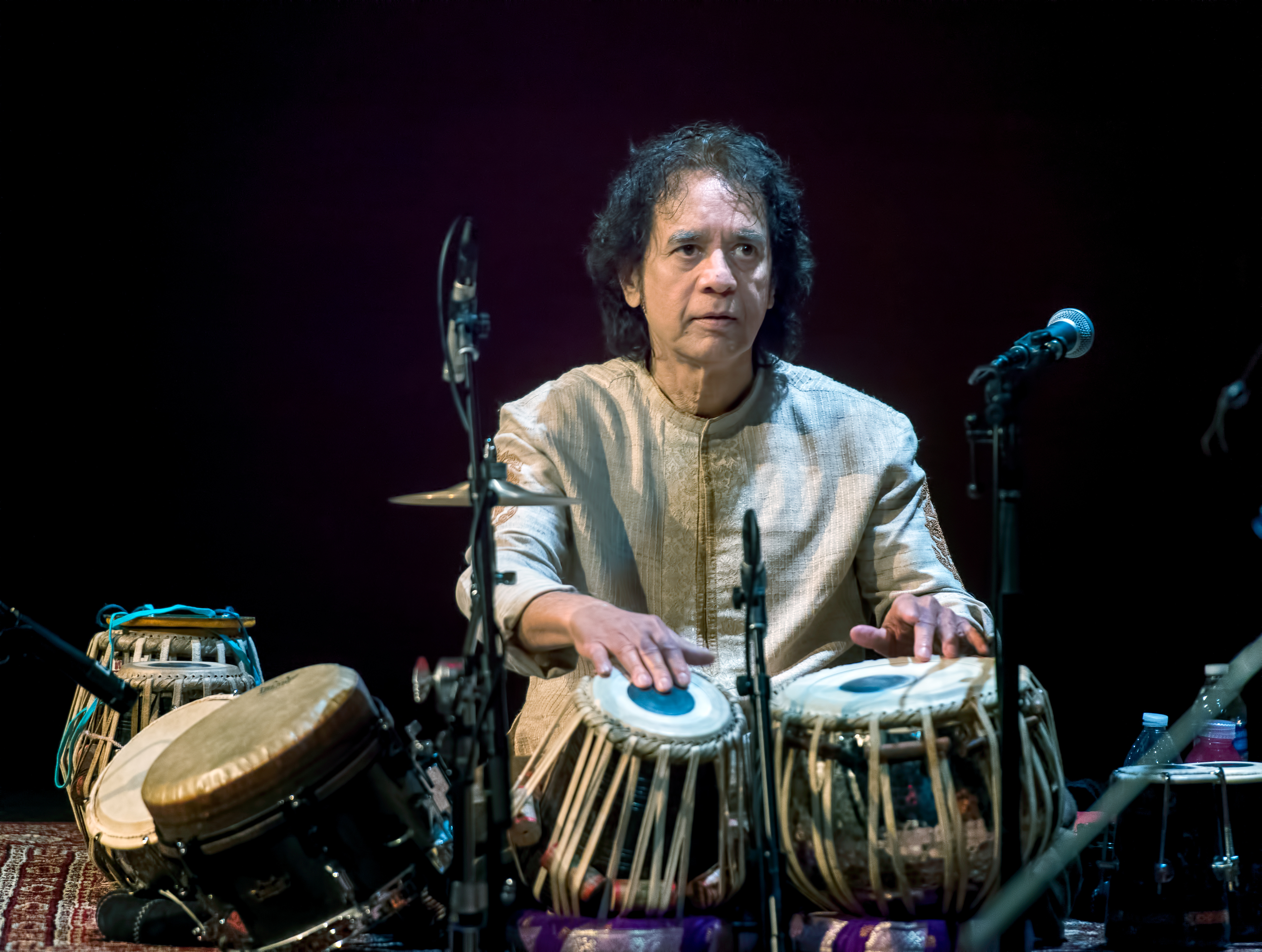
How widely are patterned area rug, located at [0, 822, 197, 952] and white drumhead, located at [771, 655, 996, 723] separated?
5.04ft

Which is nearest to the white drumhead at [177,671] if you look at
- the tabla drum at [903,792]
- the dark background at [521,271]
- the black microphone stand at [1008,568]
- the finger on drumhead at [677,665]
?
the dark background at [521,271]

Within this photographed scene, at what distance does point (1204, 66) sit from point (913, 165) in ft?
3.19

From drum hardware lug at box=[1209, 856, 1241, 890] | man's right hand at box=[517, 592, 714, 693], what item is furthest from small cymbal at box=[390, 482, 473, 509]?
drum hardware lug at box=[1209, 856, 1241, 890]

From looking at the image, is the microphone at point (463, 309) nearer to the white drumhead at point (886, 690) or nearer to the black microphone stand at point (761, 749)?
the black microphone stand at point (761, 749)

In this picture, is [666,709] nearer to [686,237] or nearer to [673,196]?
[686,237]

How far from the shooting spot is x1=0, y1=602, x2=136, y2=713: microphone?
7.79ft

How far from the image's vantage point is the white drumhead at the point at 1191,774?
2402 mm

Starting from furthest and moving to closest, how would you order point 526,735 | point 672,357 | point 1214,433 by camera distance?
point 1214,433
point 672,357
point 526,735

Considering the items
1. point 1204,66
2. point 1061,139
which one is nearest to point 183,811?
point 1061,139

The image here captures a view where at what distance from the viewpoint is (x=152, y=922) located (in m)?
2.49

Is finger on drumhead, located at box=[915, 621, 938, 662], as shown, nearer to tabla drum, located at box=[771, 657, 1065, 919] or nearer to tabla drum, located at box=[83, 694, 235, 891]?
tabla drum, located at box=[771, 657, 1065, 919]

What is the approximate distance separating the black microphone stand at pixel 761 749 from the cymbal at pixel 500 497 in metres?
0.30

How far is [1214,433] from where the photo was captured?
3568mm

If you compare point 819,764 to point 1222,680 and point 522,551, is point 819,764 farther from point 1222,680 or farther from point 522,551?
point 522,551
